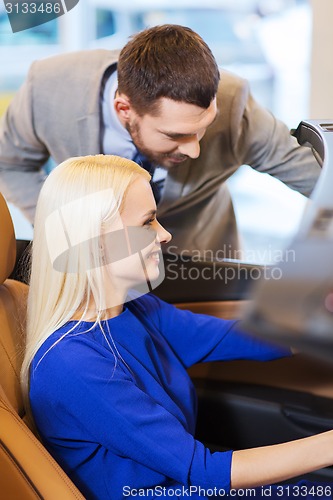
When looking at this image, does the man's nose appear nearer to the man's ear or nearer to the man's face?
the man's face

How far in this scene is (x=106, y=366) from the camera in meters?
1.04

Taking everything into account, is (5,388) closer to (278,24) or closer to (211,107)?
(211,107)

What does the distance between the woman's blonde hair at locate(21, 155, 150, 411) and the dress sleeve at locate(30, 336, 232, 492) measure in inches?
2.6

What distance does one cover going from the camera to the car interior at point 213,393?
986 millimetres

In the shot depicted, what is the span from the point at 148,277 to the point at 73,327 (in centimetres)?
13

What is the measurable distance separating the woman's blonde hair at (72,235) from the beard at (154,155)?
34 cm

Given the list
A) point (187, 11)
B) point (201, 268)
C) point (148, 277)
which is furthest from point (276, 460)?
point (187, 11)

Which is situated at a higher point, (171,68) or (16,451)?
Answer: (171,68)

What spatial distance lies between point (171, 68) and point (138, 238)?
40cm

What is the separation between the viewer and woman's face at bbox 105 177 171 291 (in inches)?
41.6

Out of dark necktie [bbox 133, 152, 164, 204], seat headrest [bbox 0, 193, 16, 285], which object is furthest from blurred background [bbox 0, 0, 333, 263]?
seat headrest [bbox 0, 193, 16, 285]

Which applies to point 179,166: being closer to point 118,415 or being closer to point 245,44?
point 118,415
